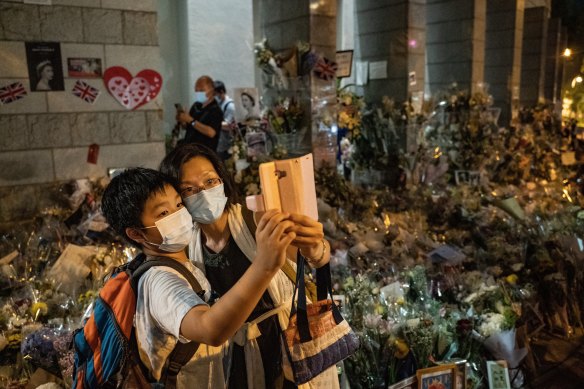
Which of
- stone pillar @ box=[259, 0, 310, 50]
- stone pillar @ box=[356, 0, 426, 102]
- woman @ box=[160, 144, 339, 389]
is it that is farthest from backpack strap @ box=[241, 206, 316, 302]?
stone pillar @ box=[356, 0, 426, 102]

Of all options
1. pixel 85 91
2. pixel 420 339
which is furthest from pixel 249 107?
pixel 420 339

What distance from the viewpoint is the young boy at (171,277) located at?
1.56 meters

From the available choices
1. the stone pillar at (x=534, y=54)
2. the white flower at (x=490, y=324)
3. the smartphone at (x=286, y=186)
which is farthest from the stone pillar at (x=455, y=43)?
the smartphone at (x=286, y=186)

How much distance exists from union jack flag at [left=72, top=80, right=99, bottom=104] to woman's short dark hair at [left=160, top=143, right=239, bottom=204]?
11.7 feet

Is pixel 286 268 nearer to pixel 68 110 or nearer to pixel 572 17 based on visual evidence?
pixel 68 110

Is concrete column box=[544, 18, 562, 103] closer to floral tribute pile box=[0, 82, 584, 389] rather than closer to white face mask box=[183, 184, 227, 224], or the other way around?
floral tribute pile box=[0, 82, 584, 389]

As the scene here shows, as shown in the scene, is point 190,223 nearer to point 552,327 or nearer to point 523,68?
point 552,327

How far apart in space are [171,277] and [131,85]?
14.6ft

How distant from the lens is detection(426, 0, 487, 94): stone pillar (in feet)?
33.0

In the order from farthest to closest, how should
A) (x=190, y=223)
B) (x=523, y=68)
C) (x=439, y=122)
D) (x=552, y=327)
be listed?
(x=523, y=68) < (x=439, y=122) < (x=552, y=327) < (x=190, y=223)

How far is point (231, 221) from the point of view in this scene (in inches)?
94.3

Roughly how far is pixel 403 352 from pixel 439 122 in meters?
7.14

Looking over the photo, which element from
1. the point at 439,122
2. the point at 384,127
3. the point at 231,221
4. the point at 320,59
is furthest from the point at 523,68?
the point at 231,221

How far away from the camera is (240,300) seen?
1547 mm
